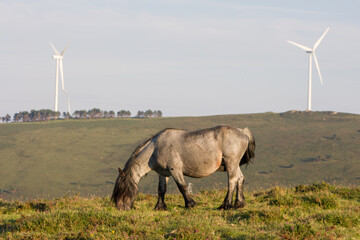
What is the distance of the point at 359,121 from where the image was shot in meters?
144

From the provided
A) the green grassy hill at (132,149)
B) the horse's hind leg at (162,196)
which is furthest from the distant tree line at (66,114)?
the horse's hind leg at (162,196)

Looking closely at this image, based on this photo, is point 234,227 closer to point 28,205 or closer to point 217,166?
point 217,166

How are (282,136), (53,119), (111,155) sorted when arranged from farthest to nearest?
(53,119) → (282,136) → (111,155)

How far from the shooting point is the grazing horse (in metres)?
14.8

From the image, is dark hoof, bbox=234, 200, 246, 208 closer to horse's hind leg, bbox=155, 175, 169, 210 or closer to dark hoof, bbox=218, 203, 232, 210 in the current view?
dark hoof, bbox=218, 203, 232, 210

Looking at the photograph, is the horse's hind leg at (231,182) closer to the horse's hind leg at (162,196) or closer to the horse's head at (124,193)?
the horse's hind leg at (162,196)

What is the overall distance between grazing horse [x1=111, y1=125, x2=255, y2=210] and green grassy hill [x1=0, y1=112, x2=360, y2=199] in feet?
231

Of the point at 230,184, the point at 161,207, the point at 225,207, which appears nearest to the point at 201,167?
the point at 230,184

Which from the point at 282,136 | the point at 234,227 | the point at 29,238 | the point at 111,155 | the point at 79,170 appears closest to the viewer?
the point at 29,238

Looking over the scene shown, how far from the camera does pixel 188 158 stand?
14.9 m

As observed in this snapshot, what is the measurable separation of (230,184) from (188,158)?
148 centimetres

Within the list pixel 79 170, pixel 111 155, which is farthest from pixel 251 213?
pixel 111 155

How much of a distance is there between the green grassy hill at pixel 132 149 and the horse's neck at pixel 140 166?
7061cm

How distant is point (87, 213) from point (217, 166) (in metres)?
4.67
